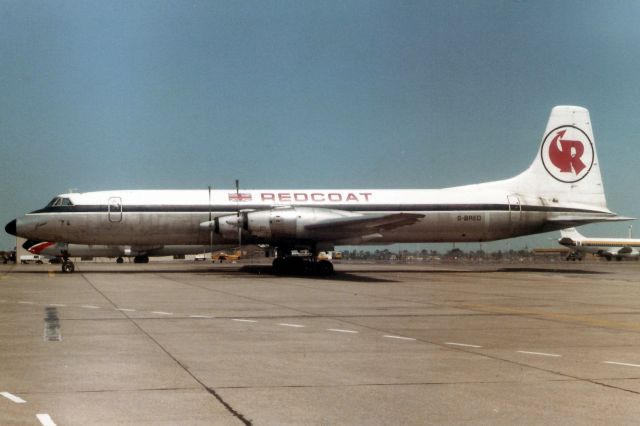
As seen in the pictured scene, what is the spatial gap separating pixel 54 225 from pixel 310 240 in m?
12.7

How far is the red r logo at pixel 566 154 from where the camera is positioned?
131 feet

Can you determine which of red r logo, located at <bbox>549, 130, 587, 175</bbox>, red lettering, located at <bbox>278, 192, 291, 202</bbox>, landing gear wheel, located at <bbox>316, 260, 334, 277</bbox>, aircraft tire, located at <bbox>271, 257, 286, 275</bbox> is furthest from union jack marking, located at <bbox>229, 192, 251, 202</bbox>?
red r logo, located at <bbox>549, 130, 587, 175</bbox>

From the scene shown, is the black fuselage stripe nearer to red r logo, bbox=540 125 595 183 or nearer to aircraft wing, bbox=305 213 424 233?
red r logo, bbox=540 125 595 183

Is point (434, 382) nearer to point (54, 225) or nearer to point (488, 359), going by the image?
point (488, 359)

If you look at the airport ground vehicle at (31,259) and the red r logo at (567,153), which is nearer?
the red r logo at (567,153)

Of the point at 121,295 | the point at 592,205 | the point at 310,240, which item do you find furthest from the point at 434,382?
the point at 592,205

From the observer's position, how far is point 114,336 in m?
11.9

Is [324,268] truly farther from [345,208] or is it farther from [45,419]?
[45,419]

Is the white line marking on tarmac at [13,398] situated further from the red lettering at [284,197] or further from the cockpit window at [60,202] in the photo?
the red lettering at [284,197]

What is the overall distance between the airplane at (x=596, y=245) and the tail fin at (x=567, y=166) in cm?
3901

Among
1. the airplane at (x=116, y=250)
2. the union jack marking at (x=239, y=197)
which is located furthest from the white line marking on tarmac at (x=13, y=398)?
the airplane at (x=116, y=250)

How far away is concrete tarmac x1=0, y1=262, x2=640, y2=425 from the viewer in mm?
6609

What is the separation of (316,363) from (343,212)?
24527 millimetres

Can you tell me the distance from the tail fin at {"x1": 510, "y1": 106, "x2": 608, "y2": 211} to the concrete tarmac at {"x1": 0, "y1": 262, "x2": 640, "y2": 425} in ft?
71.2
